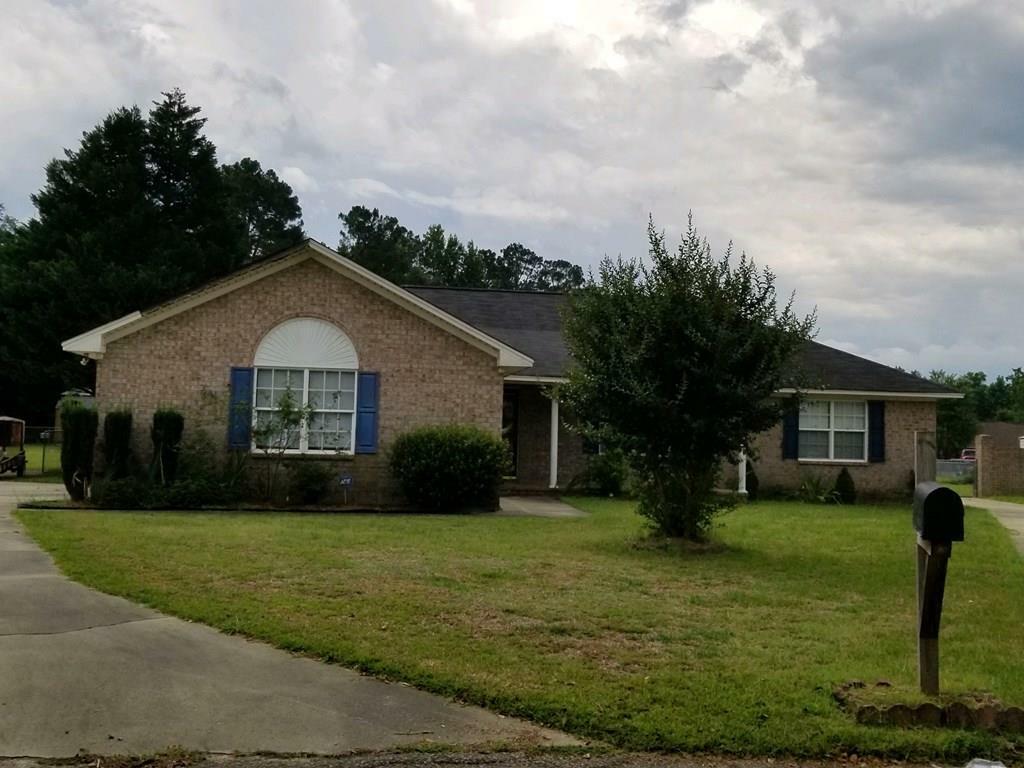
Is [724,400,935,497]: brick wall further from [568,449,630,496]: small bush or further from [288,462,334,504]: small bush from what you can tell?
[288,462,334,504]: small bush

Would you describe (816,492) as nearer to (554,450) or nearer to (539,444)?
(554,450)

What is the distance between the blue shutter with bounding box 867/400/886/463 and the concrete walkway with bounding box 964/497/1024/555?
2.34 m

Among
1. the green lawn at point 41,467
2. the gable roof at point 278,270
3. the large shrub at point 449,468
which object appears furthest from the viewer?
the green lawn at point 41,467

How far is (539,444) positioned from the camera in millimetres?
23766

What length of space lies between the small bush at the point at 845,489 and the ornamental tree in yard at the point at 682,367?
1161 centimetres

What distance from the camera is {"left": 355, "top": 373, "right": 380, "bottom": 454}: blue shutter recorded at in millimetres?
18953

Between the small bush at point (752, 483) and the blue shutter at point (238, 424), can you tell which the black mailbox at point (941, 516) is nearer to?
the blue shutter at point (238, 424)

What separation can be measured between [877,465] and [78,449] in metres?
17.9

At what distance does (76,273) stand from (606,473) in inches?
830

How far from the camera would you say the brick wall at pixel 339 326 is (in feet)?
60.2

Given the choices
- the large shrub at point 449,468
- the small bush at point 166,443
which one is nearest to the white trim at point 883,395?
the large shrub at point 449,468

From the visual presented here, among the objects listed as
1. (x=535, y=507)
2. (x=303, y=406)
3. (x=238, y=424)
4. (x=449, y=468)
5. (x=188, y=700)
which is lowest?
(x=188, y=700)

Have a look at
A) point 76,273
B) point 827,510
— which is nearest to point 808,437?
point 827,510

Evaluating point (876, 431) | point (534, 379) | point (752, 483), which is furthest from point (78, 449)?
point (876, 431)
